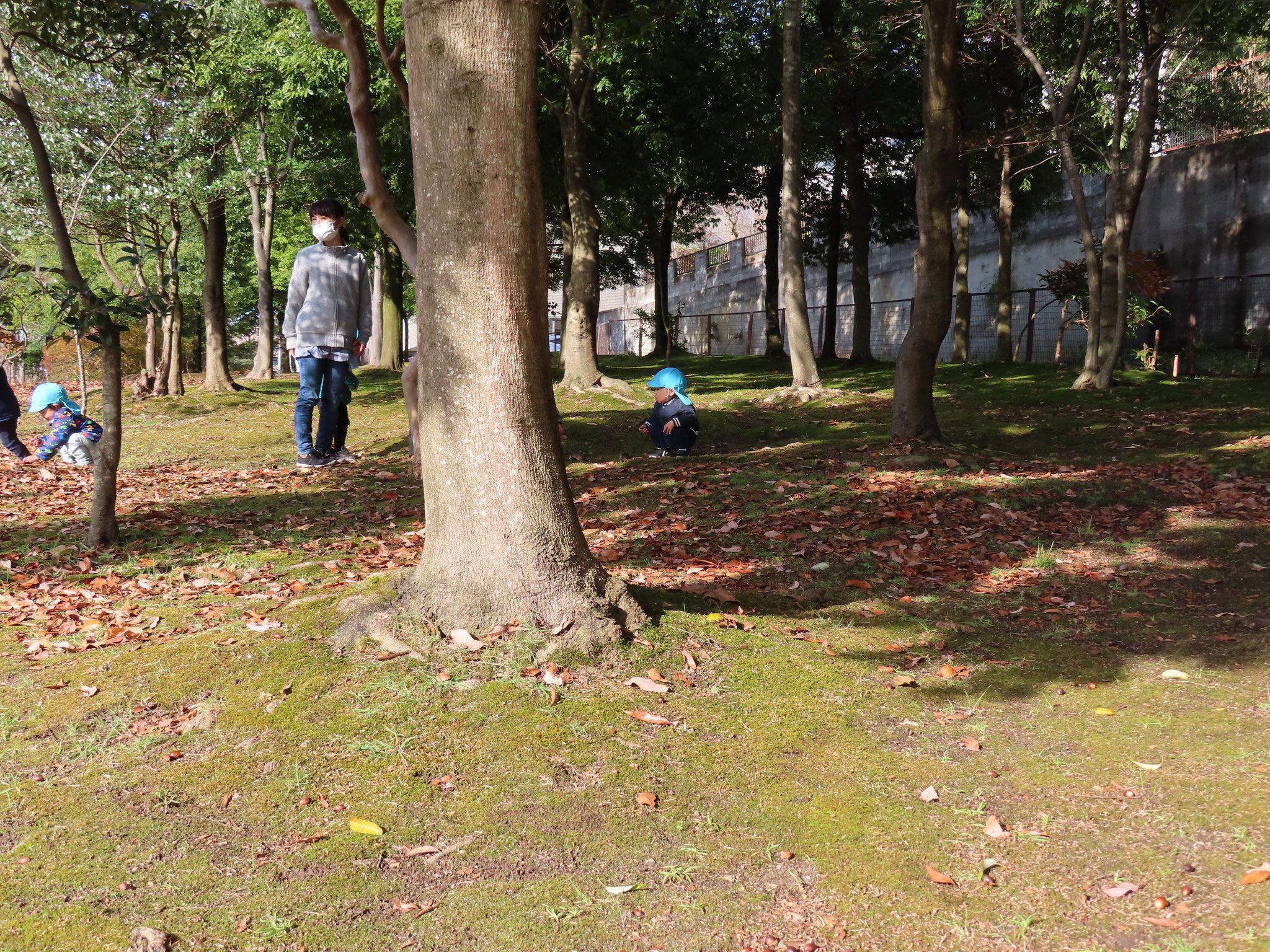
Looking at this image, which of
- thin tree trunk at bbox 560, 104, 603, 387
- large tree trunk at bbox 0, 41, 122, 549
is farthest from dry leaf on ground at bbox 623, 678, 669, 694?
thin tree trunk at bbox 560, 104, 603, 387

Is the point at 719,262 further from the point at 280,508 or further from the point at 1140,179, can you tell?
the point at 280,508

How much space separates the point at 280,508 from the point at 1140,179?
1430 cm

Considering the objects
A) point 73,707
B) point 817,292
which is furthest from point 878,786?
point 817,292

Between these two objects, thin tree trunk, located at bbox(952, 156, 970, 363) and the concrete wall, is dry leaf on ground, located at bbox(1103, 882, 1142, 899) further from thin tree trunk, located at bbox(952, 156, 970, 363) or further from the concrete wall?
the concrete wall

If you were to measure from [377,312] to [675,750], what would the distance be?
1358 inches

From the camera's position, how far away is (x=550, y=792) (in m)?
3.28

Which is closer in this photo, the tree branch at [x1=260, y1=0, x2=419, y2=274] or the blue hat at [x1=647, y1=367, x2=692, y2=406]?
the tree branch at [x1=260, y1=0, x2=419, y2=274]

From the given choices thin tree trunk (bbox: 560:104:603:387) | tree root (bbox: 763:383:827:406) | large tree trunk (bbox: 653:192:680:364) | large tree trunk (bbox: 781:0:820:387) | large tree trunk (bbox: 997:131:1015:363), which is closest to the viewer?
large tree trunk (bbox: 781:0:820:387)

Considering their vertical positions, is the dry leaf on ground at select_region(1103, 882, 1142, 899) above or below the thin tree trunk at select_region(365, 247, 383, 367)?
below

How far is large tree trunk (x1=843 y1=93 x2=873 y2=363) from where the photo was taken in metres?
22.7

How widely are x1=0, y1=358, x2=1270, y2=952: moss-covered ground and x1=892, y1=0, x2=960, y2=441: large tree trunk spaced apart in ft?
10.4

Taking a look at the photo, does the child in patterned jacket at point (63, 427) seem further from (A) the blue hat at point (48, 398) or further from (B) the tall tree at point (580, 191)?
(B) the tall tree at point (580, 191)

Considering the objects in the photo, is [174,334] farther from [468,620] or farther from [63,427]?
[468,620]

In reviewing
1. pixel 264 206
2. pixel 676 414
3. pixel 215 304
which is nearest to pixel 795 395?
pixel 676 414
